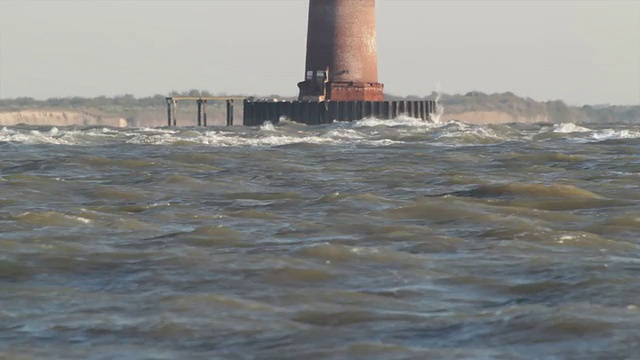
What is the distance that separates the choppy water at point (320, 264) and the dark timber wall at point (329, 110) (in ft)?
84.1

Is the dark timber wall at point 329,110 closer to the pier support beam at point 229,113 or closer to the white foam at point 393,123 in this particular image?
the white foam at point 393,123

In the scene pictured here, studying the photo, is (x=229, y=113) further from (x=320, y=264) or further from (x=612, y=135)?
(x=320, y=264)

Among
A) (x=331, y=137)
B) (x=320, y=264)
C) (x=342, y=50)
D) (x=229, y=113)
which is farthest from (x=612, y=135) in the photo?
(x=320, y=264)

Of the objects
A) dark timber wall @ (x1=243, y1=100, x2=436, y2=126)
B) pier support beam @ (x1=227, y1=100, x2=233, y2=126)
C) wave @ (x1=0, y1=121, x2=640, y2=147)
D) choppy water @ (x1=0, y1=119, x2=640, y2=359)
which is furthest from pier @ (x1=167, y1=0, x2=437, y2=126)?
choppy water @ (x1=0, y1=119, x2=640, y2=359)

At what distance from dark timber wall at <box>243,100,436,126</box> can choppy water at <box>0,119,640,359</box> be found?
25641mm

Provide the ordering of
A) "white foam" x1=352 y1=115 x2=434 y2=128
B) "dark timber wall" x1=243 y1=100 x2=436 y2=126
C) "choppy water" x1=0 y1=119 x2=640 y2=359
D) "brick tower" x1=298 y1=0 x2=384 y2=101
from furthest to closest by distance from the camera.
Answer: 1. "dark timber wall" x1=243 y1=100 x2=436 y2=126
2. "brick tower" x1=298 y1=0 x2=384 y2=101
3. "white foam" x1=352 y1=115 x2=434 y2=128
4. "choppy water" x1=0 y1=119 x2=640 y2=359

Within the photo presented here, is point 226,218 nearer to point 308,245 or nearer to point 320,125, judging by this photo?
point 308,245

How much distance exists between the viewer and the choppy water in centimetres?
861

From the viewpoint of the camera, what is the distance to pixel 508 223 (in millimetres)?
14461

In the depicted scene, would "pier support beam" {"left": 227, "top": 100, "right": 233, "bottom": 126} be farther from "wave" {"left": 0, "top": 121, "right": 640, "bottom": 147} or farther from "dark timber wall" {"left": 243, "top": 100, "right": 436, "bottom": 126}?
"wave" {"left": 0, "top": 121, "right": 640, "bottom": 147}

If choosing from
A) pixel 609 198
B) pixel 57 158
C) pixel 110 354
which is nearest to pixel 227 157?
pixel 57 158

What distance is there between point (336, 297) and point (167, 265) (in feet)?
6.86

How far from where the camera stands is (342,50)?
153ft

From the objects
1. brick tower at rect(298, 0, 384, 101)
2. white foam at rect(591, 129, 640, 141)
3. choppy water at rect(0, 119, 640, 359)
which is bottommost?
white foam at rect(591, 129, 640, 141)
